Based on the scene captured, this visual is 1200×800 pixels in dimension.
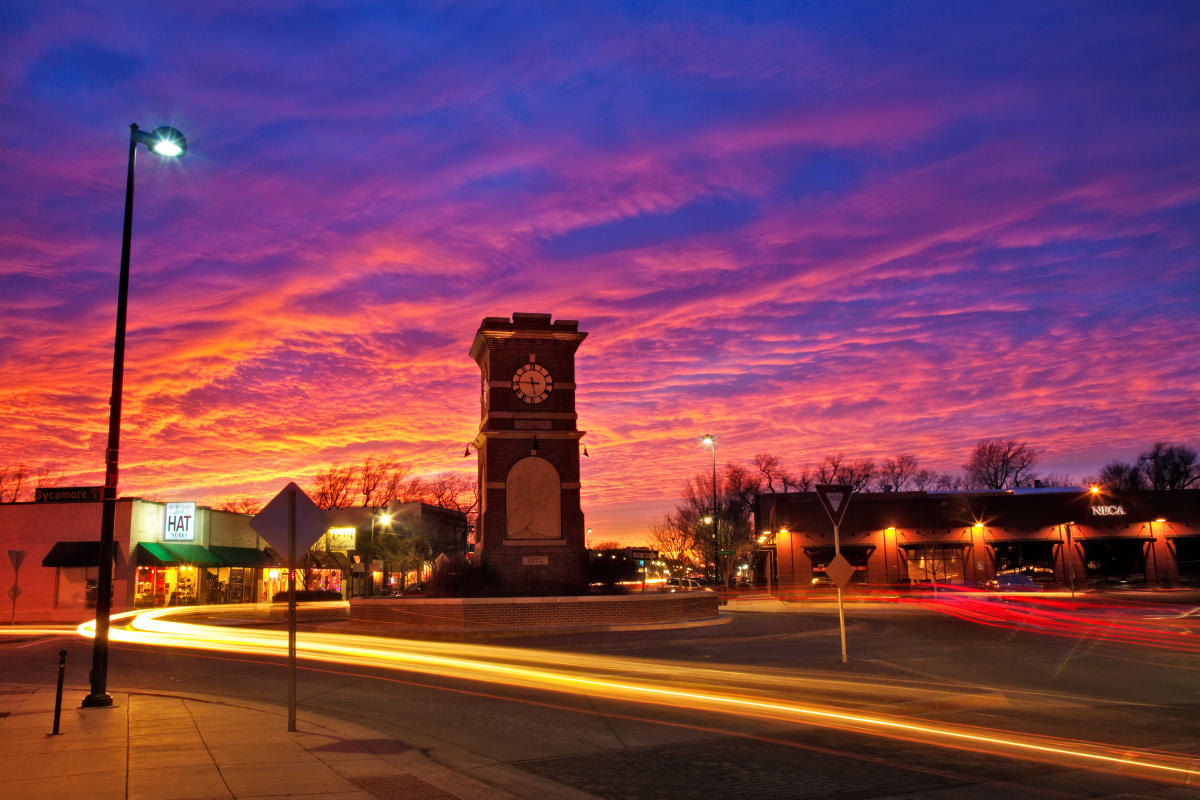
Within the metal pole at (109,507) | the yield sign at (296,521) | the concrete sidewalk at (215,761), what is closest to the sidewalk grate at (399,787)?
the concrete sidewalk at (215,761)

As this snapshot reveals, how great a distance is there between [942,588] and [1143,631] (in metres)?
27.9

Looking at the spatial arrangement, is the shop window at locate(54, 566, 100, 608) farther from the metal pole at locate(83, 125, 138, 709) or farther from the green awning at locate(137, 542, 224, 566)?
the metal pole at locate(83, 125, 138, 709)

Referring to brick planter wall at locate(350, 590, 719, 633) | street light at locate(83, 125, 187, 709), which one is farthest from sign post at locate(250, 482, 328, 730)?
brick planter wall at locate(350, 590, 719, 633)

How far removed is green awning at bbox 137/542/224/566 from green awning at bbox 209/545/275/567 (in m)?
1.18

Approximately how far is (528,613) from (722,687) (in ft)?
41.8

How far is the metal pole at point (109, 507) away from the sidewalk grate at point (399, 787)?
691 centimetres

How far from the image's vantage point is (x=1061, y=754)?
9.60 m

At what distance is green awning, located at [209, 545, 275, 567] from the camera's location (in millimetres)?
54747

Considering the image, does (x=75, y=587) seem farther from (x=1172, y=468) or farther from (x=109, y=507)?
(x=1172, y=468)

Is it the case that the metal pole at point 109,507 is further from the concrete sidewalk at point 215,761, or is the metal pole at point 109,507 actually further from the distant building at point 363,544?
the distant building at point 363,544

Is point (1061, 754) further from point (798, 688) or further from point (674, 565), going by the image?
point (674, 565)

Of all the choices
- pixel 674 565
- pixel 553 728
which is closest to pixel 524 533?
pixel 553 728

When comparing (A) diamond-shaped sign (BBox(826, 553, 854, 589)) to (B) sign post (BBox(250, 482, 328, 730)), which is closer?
(B) sign post (BBox(250, 482, 328, 730))

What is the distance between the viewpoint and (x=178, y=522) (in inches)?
2010
